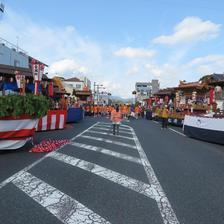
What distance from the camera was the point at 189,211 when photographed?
487cm

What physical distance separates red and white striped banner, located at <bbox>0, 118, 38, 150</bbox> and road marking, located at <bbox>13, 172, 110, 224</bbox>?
11.3 ft

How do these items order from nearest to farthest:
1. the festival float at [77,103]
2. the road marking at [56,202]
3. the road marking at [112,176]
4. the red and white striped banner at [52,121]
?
the road marking at [56,202] < the road marking at [112,176] < the red and white striped banner at [52,121] < the festival float at [77,103]

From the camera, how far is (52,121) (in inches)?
742

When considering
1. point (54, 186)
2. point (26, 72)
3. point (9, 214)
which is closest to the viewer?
point (9, 214)

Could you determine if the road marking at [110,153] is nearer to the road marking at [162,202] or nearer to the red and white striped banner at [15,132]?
the road marking at [162,202]

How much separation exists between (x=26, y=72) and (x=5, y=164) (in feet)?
43.8

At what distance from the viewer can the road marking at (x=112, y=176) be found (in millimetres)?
5984

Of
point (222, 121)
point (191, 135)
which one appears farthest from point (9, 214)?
point (191, 135)

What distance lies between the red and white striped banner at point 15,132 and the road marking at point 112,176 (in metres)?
1.54

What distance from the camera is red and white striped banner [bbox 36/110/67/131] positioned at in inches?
703

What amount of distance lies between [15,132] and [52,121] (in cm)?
871

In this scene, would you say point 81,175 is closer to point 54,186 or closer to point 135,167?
point 54,186

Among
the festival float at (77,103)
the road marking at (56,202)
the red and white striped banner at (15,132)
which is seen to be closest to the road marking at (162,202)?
the road marking at (56,202)

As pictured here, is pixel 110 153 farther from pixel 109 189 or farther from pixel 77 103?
pixel 77 103
